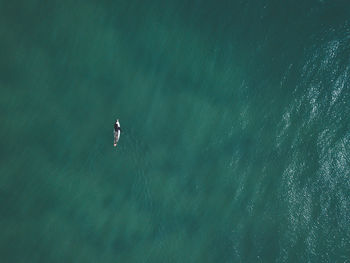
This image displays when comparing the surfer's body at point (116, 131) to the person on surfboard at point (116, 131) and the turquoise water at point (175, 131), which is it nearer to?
the person on surfboard at point (116, 131)

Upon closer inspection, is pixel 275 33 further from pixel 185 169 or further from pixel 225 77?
pixel 185 169

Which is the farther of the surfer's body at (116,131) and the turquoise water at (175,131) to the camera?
the surfer's body at (116,131)

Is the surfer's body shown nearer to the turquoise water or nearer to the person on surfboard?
the person on surfboard

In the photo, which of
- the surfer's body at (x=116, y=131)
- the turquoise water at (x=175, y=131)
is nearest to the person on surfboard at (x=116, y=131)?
the surfer's body at (x=116, y=131)

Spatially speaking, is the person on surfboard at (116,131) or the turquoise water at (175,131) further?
the person on surfboard at (116,131)

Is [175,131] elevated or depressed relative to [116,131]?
elevated

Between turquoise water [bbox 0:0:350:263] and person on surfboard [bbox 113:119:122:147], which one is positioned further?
person on surfboard [bbox 113:119:122:147]

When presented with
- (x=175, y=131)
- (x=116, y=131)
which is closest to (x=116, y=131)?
(x=116, y=131)

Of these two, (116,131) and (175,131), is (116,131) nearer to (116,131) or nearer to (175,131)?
(116,131)

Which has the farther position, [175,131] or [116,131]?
[175,131]

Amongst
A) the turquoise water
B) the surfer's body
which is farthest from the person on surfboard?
the turquoise water
